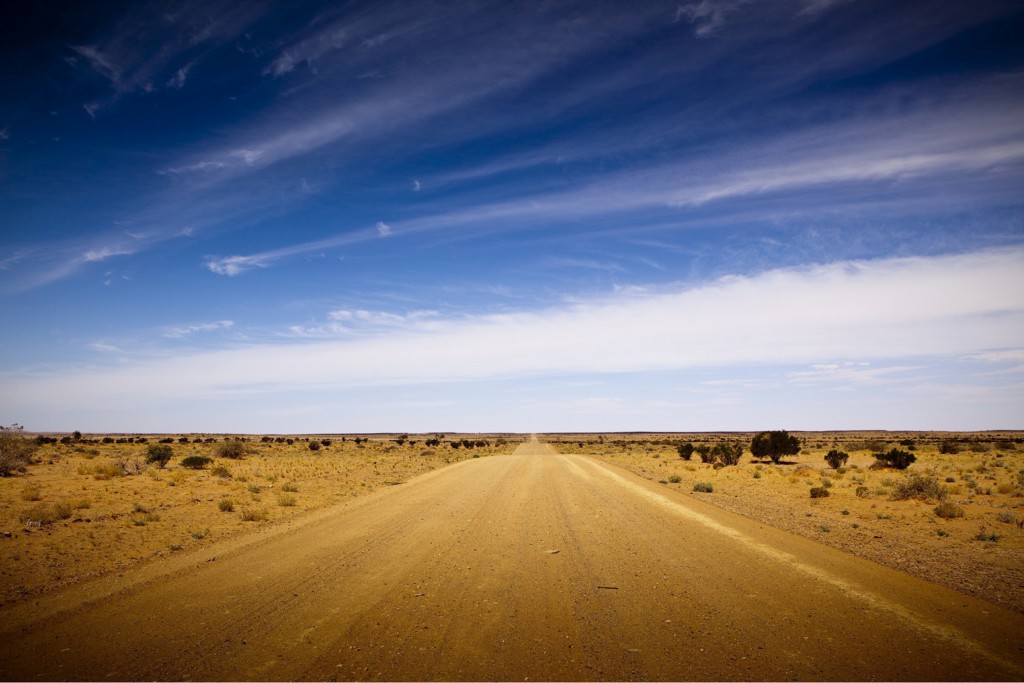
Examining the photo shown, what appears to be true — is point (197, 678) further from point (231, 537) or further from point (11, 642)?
point (231, 537)

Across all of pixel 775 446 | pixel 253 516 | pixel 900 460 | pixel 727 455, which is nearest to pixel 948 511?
pixel 900 460

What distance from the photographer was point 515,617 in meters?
6.65

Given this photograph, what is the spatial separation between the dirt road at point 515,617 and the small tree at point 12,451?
20789mm

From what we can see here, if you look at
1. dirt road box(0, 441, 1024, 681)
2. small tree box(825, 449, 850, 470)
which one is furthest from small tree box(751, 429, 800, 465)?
dirt road box(0, 441, 1024, 681)

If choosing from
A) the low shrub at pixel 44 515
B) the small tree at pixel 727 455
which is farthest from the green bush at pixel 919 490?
the low shrub at pixel 44 515

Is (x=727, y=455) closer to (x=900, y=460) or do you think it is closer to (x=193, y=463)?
(x=900, y=460)

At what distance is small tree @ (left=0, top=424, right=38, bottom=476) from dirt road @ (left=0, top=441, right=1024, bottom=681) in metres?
20.8

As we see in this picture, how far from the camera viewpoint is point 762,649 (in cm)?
562

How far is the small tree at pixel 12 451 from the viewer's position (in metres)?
23.0

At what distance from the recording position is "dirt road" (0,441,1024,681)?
527cm

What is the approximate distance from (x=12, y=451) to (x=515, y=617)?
29.9m

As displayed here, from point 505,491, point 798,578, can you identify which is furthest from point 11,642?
point 505,491

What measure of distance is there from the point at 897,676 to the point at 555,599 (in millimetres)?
4020

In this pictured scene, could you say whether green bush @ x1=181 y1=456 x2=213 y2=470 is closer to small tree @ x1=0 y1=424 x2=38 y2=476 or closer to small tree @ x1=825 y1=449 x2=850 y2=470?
small tree @ x1=0 y1=424 x2=38 y2=476
